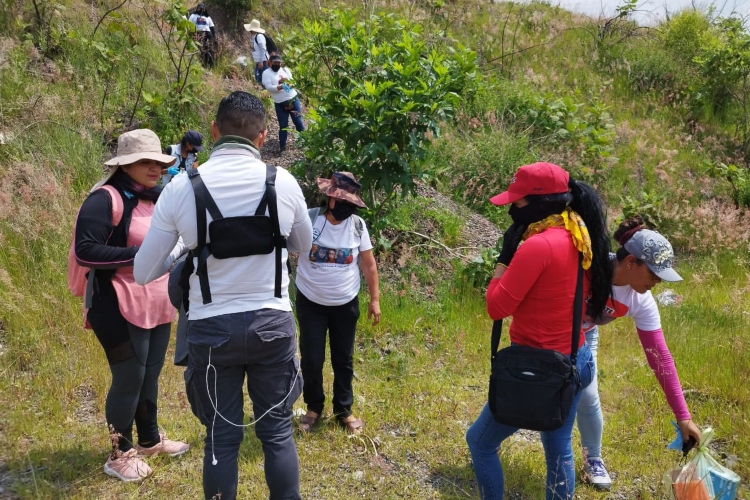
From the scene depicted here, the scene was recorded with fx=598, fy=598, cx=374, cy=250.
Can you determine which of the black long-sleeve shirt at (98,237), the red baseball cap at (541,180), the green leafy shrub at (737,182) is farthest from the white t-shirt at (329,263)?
the green leafy shrub at (737,182)

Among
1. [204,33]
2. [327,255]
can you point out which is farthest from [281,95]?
[327,255]

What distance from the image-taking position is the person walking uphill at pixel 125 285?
9.32 feet

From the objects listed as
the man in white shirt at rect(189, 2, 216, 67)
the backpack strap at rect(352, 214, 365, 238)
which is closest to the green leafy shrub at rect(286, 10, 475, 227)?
the backpack strap at rect(352, 214, 365, 238)

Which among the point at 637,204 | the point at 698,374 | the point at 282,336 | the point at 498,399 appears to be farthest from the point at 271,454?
the point at 637,204

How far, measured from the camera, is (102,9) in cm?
1020

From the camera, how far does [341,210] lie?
11.5ft

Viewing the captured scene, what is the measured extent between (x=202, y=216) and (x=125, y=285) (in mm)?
923

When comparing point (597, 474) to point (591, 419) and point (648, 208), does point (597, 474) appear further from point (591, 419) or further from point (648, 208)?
point (648, 208)

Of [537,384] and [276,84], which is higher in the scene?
[276,84]

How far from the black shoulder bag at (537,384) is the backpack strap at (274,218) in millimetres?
1048

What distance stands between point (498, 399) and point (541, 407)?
185 mm

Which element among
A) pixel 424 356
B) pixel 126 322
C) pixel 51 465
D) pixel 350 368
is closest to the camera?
pixel 126 322

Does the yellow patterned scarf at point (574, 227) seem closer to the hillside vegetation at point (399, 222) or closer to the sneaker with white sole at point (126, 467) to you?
the hillside vegetation at point (399, 222)

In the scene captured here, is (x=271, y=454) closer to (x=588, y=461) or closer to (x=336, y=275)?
(x=336, y=275)
